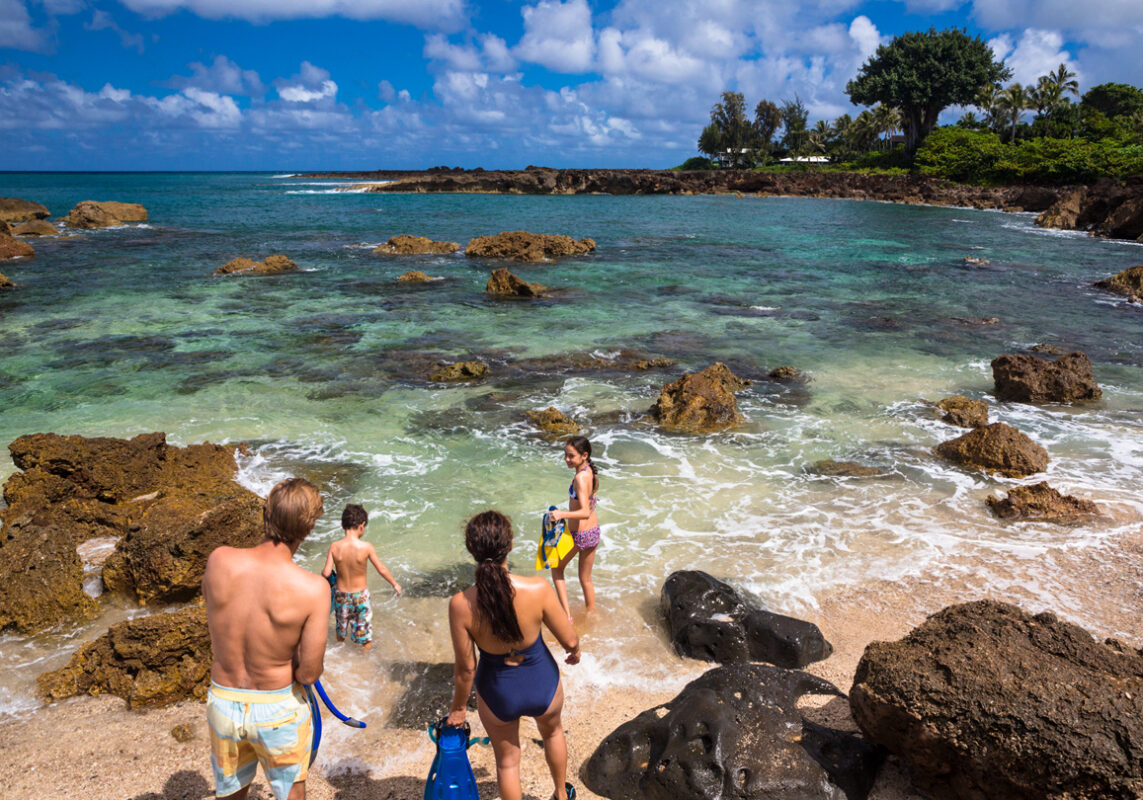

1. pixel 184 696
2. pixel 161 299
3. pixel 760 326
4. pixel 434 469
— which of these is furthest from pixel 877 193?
pixel 184 696

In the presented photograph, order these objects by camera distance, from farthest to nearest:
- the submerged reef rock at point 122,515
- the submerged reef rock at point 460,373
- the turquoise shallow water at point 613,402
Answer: the submerged reef rock at point 460,373 < the turquoise shallow water at point 613,402 < the submerged reef rock at point 122,515

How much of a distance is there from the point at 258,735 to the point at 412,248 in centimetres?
2990

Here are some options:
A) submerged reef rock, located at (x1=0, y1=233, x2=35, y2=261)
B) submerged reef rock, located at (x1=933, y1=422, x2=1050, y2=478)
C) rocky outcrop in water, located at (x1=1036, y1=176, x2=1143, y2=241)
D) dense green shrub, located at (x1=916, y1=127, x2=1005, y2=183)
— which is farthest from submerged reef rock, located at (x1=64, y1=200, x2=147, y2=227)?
dense green shrub, located at (x1=916, y1=127, x2=1005, y2=183)

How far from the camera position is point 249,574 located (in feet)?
9.90

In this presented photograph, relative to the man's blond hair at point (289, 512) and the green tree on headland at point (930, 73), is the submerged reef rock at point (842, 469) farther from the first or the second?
the green tree on headland at point (930, 73)

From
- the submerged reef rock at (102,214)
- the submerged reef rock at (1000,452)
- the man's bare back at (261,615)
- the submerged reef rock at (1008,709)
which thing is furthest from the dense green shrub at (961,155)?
the man's bare back at (261,615)

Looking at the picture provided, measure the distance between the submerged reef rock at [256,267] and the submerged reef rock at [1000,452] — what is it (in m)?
23.3

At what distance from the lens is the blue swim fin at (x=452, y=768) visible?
3215 mm

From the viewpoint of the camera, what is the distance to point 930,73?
7850 centimetres

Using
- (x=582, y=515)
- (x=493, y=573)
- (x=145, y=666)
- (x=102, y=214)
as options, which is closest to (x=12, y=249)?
(x=102, y=214)

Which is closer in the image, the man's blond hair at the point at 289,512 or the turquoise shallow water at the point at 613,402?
the man's blond hair at the point at 289,512

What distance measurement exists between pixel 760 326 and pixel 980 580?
460 inches

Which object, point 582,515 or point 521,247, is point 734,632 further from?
point 521,247

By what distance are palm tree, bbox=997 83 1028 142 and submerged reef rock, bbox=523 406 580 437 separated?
85.7 meters
